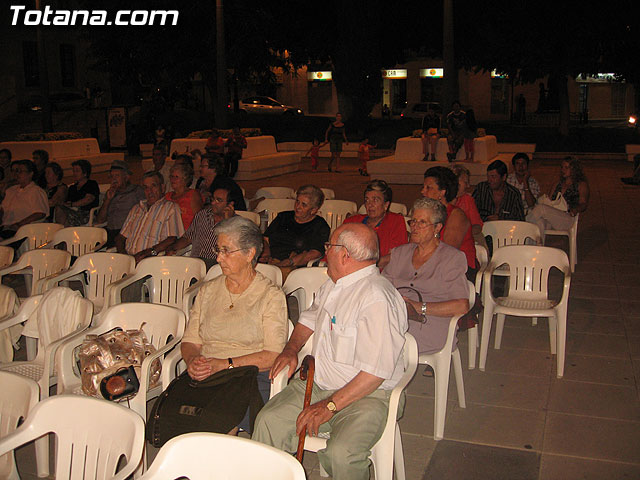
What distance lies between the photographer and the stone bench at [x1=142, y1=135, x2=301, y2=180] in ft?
55.2

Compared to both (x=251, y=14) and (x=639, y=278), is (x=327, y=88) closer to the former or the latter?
(x=251, y=14)

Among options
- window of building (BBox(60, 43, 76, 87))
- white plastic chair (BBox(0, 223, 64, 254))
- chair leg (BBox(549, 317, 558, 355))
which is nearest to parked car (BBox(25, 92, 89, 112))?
window of building (BBox(60, 43, 76, 87))

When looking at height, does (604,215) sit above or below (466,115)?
below

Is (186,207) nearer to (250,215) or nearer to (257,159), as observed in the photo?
(250,215)

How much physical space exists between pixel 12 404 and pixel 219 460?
118cm

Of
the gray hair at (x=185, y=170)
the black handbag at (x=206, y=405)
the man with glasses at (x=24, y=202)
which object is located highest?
the gray hair at (x=185, y=170)

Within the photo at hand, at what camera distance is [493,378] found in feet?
15.7

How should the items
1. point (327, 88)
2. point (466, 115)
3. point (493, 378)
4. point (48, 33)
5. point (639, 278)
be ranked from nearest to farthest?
point (493, 378)
point (639, 278)
point (466, 115)
point (48, 33)
point (327, 88)

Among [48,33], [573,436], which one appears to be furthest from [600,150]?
[48,33]

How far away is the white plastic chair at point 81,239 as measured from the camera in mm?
6586

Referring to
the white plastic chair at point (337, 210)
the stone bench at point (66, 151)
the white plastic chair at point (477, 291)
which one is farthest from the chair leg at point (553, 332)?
the stone bench at point (66, 151)

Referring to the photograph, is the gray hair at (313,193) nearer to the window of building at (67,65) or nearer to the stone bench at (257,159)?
the stone bench at (257,159)

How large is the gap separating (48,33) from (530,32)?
22.6 meters

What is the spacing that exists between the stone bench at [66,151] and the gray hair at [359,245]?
1570cm
